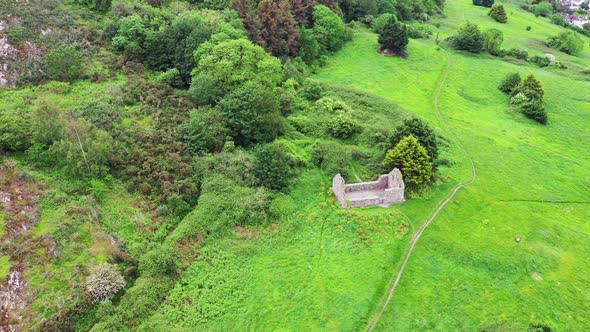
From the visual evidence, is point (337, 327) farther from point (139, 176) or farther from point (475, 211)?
point (139, 176)

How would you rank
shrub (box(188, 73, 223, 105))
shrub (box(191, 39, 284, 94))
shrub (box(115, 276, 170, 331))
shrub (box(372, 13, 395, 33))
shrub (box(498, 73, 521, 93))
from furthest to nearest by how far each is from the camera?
1. shrub (box(372, 13, 395, 33))
2. shrub (box(498, 73, 521, 93))
3. shrub (box(191, 39, 284, 94))
4. shrub (box(188, 73, 223, 105))
5. shrub (box(115, 276, 170, 331))

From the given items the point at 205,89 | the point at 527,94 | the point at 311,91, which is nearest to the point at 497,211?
the point at 311,91

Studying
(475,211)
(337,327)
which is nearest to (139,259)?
(337,327)

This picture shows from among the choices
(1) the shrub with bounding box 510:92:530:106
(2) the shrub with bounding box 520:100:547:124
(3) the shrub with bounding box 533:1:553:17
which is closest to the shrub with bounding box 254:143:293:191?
(2) the shrub with bounding box 520:100:547:124

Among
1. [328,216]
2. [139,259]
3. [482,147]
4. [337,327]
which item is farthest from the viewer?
[482,147]

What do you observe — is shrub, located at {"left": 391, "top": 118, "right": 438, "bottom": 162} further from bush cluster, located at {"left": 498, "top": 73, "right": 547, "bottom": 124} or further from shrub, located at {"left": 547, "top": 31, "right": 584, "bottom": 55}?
shrub, located at {"left": 547, "top": 31, "right": 584, "bottom": 55}
